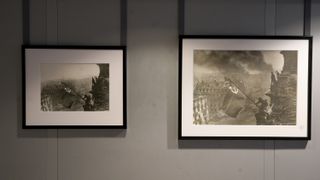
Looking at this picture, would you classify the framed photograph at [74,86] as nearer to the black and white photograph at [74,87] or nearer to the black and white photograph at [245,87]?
the black and white photograph at [74,87]

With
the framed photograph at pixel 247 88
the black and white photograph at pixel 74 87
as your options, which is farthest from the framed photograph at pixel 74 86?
the framed photograph at pixel 247 88

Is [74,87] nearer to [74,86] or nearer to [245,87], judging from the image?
[74,86]

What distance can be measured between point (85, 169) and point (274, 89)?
1.49 meters

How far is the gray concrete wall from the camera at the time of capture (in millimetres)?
2277

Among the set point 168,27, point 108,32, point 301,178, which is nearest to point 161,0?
point 168,27

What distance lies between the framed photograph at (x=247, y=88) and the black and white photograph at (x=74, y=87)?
1.87 ft

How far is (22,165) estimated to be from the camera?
2.29 m

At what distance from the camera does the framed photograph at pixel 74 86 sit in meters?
2.25

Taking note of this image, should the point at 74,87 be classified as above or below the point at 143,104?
above

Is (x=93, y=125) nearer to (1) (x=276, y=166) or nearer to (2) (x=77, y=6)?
(2) (x=77, y=6)

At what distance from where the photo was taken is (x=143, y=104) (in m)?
2.30

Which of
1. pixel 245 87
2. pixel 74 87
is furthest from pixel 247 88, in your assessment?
pixel 74 87

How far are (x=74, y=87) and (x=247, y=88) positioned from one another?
4.08 feet

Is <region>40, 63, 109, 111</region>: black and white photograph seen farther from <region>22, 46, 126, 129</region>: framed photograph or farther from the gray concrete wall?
the gray concrete wall
